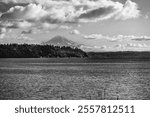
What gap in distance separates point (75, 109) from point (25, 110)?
4239 mm

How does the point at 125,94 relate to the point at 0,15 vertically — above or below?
below

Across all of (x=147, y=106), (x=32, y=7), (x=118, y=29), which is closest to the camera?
(x=147, y=106)

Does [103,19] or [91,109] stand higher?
[103,19]

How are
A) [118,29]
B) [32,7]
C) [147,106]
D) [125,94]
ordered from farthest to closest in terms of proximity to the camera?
[118,29] → [32,7] → [125,94] → [147,106]

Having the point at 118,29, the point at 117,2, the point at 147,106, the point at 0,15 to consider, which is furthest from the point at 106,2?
the point at 147,106

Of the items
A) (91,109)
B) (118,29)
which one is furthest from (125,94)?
(118,29)

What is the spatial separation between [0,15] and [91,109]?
119m

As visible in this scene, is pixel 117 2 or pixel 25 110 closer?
pixel 25 110

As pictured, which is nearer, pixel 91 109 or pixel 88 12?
pixel 91 109

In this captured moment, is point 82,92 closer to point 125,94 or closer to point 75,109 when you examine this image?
point 125,94

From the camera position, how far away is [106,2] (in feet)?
343

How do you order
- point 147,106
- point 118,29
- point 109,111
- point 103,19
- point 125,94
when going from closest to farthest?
1. point 109,111
2. point 147,106
3. point 125,94
4. point 103,19
5. point 118,29

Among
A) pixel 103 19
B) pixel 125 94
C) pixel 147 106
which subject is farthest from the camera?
pixel 103 19

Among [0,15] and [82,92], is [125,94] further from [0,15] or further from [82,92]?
[0,15]
